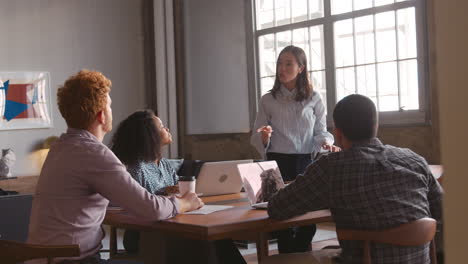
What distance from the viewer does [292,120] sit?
150 inches

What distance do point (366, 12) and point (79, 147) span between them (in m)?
4.58

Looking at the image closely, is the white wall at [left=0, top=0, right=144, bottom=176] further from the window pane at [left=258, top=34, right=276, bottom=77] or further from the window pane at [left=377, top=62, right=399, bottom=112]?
the window pane at [left=377, top=62, right=399, bottom=112]

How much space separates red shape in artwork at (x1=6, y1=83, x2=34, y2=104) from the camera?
683 cm

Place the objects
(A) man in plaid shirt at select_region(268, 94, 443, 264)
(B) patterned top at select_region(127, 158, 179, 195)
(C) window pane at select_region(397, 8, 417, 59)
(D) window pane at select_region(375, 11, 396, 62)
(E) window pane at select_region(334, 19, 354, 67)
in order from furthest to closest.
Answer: (E) window pane at select_region(334, 19, 354, 67)
(D) window pane at select_region(375, 11, 396, 62)
(C) window pane at select_region(397, 8, 417, 59)
(B) patterned top at select_region(127, 158, 179, 195)
(A) man in plaid shirt at select_region(268, 94, 443, 264)

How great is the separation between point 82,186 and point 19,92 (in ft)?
16.6

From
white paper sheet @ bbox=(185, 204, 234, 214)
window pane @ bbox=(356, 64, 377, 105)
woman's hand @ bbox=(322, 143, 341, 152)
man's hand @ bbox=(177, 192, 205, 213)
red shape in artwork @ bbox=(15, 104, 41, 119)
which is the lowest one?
white paper sheet @ bbox=(185, 204, 234, 214)

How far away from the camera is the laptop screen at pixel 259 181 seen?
276cm

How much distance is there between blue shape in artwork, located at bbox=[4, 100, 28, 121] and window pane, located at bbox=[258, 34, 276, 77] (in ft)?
9.19

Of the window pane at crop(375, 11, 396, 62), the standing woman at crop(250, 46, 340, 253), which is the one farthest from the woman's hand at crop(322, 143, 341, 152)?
the window pane at crop(375, 11, 396, 62)

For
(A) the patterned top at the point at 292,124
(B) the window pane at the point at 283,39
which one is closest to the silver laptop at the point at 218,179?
(A) the patterned top at the point at 292,124

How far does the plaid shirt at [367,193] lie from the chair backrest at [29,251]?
79 centimetres

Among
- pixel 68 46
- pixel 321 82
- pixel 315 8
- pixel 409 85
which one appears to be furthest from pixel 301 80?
pixel 68 46

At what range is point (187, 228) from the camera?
2.24m

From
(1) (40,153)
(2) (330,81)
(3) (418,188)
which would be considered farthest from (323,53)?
(3) (418,188)
